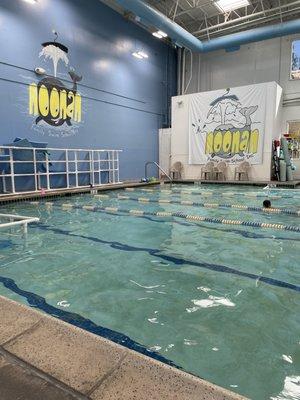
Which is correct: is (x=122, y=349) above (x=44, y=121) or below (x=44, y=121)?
below

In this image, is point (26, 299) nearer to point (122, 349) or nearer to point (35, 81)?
point (122, 349)

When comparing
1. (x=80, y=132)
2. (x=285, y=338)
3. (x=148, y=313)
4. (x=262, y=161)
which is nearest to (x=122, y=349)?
(x=148, y=313)

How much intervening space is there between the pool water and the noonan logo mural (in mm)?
5848

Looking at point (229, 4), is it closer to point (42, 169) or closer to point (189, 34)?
point (189, 34)

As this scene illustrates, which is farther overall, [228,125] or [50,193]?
[228,125]

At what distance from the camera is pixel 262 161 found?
37.7 ft

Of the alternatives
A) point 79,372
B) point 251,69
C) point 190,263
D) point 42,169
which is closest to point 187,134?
point 251,69

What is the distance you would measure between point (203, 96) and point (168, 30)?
10.2 ft

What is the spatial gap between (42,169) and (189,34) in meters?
7.93

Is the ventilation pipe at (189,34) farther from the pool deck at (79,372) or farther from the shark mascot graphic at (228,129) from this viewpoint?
the pool deck at (79,372)

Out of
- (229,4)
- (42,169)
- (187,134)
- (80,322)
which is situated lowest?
(80,322)

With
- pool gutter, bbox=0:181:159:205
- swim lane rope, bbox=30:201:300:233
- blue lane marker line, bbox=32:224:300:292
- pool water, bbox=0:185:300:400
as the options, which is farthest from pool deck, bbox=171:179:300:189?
blue lane marker line, bbox=32:224:300:292

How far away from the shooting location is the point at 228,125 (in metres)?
12.2

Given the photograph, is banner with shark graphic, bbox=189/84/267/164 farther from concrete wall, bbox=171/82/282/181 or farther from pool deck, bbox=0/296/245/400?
pool deck, bbox=0/296/245/400
